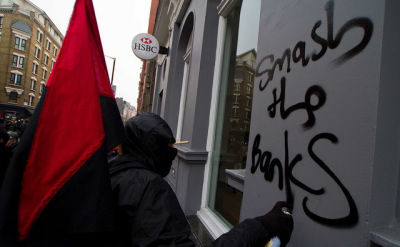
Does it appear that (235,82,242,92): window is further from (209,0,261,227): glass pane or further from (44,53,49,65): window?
(44,53,49,65): window

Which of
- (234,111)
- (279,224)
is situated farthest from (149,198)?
(234,111)

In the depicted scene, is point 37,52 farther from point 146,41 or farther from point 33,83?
point 146,41

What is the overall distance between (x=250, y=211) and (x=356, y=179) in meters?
1.07

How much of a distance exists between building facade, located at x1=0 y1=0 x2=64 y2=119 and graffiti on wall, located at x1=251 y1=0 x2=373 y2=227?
139ft

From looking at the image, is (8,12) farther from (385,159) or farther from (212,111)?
(385,159)

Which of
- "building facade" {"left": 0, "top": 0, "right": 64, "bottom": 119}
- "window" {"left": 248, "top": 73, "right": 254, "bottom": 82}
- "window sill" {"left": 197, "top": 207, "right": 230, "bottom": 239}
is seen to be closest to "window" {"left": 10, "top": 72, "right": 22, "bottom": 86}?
"building facade" {"left": 0, "top": 0, "right": 64, "bottom": 119}

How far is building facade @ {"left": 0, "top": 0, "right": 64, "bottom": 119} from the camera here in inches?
1399

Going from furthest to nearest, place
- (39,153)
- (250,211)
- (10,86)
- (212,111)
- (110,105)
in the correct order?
1. (10,86)
2. (212,111)
3. (250,211)
4. (110,105)
5. (39,153)

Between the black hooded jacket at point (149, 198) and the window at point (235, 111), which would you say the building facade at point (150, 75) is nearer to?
the window at point (235, 111)

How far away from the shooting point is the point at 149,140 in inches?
53.9

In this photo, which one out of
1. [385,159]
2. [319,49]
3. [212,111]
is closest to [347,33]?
[319,49]

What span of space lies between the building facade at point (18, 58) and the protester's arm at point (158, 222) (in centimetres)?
4243

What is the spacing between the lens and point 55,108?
1029mm

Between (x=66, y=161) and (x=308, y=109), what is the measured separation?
1420mm
